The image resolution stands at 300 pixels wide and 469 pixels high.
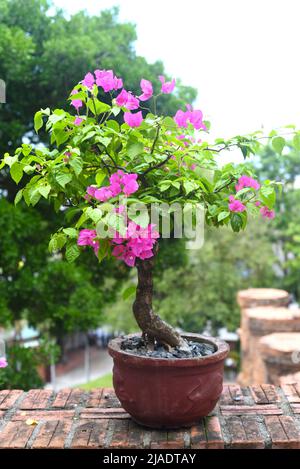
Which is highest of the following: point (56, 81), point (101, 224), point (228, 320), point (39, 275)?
point (56, 81)

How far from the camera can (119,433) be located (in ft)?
6.53

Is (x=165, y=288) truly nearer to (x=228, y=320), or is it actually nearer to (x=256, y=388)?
(x=228, y=320)

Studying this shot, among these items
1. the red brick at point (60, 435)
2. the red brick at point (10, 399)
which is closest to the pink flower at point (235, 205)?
the red brick at point (60, 435)

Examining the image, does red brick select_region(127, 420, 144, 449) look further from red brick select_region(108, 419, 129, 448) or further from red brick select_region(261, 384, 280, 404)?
red brick select_region(261, 384, 280, 404)

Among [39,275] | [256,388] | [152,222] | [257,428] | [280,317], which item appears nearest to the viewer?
[152,222]

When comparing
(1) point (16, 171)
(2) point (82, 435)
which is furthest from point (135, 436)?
(1) point (16, 171)

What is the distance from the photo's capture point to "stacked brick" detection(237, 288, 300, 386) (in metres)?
5.89

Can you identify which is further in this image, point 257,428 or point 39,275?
point 39,275

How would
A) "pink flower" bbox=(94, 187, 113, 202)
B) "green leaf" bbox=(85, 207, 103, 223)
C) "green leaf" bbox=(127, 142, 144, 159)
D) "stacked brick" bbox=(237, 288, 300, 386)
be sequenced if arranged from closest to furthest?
1. "green leaf" bbox=(85, 207, 103, 223)
2. "pink flower" bbox=(94, 187, 113, 202)
3. "green leaf" bbox=(127, 142, 144, 159)
4. "stacked brick" bbox=(237, 288, 300, 386)

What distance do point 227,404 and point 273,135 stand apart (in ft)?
4.20

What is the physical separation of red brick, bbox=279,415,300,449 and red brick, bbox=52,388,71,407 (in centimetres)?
103

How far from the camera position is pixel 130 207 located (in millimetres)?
1642

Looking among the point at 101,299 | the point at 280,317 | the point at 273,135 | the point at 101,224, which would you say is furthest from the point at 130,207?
the point at 280,317

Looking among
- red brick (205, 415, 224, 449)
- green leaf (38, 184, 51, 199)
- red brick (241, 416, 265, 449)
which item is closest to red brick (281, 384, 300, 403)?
red brick (241, 416, 265, 449)
